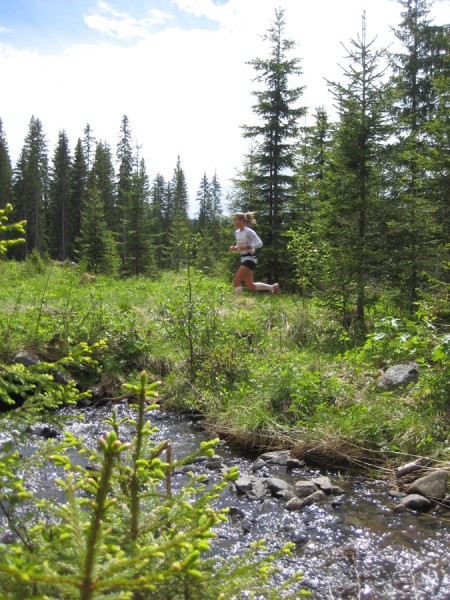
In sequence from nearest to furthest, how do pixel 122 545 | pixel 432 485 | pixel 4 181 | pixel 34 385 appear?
pixel 122 545
pixel 34 385
pixel 432 485
pixel 4 181

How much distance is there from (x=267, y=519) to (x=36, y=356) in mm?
5590

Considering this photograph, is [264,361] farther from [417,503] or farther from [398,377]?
[417,503]

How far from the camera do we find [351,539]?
4.31m

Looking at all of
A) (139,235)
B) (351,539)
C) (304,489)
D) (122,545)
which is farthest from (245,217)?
(139,235)

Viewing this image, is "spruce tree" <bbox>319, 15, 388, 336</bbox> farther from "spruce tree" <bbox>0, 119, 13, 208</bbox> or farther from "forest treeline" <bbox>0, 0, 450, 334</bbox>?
"spruce tree" <bbox>0, 119, 13, 208</bbox>

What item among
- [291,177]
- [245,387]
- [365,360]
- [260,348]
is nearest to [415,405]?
[365,360]

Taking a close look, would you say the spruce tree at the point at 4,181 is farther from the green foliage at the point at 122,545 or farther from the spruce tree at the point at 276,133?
the green foliage at the point at 122,545

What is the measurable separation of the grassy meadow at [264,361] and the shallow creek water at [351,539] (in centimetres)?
76

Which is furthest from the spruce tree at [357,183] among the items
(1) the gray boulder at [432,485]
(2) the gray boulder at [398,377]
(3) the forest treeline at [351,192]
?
(1) the gray boulder at [432,485]

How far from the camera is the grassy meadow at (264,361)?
6105mm

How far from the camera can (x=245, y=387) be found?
791cm

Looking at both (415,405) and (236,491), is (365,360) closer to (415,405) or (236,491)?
(415,405)

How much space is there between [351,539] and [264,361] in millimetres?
4340

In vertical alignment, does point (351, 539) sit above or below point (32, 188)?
below
